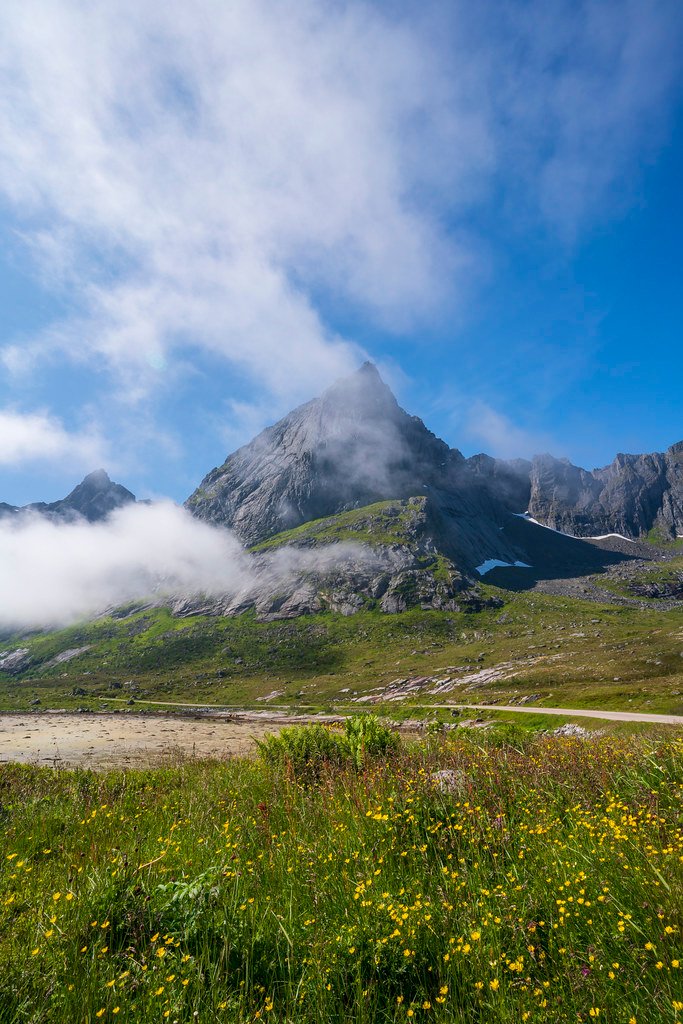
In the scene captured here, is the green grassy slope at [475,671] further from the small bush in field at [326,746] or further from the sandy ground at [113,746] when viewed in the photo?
the small bush in field at [326,746]

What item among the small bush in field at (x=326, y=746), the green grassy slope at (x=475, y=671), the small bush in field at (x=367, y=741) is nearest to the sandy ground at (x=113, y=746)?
the small bush in field at (x=326, y=746)

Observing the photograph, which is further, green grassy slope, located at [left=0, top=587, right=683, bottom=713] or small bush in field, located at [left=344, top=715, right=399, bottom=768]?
green grassy slope, located at [left=0, top=587, right=683, bottom=713]

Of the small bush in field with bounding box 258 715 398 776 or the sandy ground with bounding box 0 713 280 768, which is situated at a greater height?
the small bush in field with bounding box 258 715 398 776

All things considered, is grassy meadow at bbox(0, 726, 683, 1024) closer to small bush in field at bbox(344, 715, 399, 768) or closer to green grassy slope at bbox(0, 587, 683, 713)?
small bush in field at bbox(344, 715, 399, 768)

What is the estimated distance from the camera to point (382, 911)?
5016mm

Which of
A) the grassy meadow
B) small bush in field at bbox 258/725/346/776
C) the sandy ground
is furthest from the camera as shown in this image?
the sandy ground

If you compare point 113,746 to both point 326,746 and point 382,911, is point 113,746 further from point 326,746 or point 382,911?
point 382,911

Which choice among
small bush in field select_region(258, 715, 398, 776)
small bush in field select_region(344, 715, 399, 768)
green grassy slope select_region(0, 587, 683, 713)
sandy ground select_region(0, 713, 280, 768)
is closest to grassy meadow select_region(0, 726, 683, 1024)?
small bush in field select_region(344, 715, 399, 768)

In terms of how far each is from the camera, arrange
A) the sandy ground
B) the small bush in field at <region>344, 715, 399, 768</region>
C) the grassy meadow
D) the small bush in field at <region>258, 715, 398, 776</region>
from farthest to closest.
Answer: the sandy ground < the small bush in field at <region>258, 715, 398, 776</region> < the small bush in field at <region>344, 715, 399, 768</region> < the grassy meadow

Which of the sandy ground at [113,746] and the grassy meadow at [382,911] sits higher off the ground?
the grassy meadow at [382,911]

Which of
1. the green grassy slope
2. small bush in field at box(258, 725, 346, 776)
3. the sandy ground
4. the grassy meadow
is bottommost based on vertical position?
the green grassy slope

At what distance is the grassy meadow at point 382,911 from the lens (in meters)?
4.10

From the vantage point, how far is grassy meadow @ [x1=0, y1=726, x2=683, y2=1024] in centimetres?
410

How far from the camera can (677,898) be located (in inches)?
179
